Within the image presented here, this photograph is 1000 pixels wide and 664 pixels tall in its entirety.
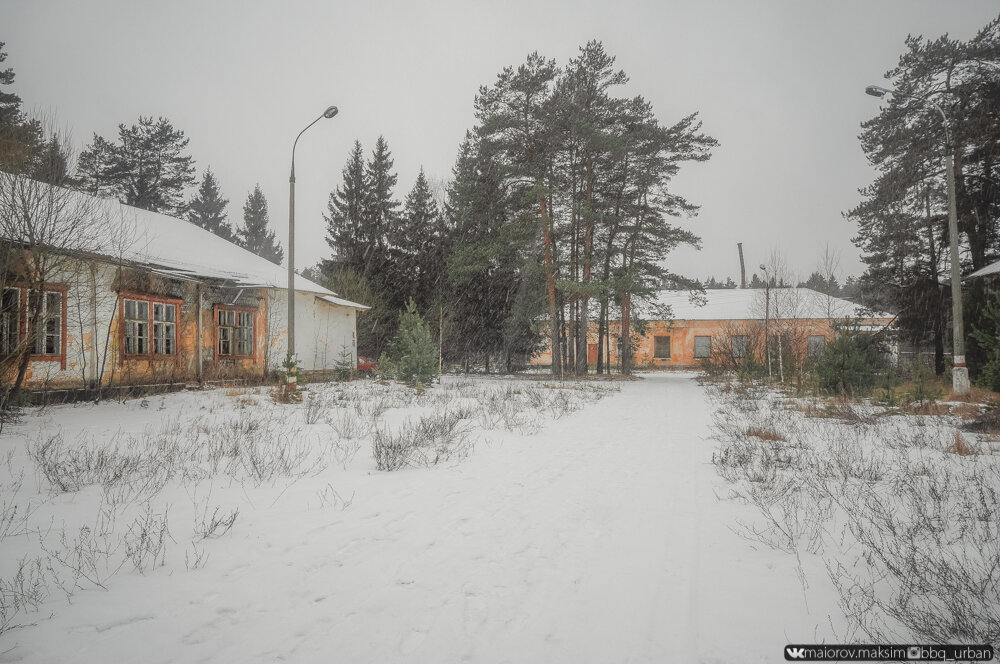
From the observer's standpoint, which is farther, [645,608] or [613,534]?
[613,534]

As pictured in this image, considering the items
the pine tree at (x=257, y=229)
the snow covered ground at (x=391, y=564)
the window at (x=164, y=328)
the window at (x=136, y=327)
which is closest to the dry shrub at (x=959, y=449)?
the snow covered ground at (x=391, y=564)

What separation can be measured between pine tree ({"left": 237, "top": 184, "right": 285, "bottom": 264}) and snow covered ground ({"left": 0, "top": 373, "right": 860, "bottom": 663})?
58.4 metres

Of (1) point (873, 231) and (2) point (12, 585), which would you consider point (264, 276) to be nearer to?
(2) point (12, 585)

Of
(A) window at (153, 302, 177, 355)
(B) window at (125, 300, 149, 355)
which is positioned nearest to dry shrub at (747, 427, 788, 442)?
(B) window at (125, 300, 149, 355)

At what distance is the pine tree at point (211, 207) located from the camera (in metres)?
50.0

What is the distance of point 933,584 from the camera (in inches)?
104

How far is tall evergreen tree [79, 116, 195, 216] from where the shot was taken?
118 ft

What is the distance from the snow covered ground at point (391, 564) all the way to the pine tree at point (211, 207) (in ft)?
170

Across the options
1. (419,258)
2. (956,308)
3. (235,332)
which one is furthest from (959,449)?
(419,258)

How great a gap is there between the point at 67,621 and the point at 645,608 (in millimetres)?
2962

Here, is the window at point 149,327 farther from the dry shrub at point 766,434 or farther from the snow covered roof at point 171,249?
the dry shrub at point 766,434

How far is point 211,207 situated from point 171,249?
41.8 m

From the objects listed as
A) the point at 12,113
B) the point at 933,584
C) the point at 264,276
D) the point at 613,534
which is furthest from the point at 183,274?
the point at 12,113

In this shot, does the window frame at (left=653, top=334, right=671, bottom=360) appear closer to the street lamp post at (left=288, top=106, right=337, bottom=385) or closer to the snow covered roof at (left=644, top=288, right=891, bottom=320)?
the snow covered roof at (left=644, top=288, right=891, bottom=320)
